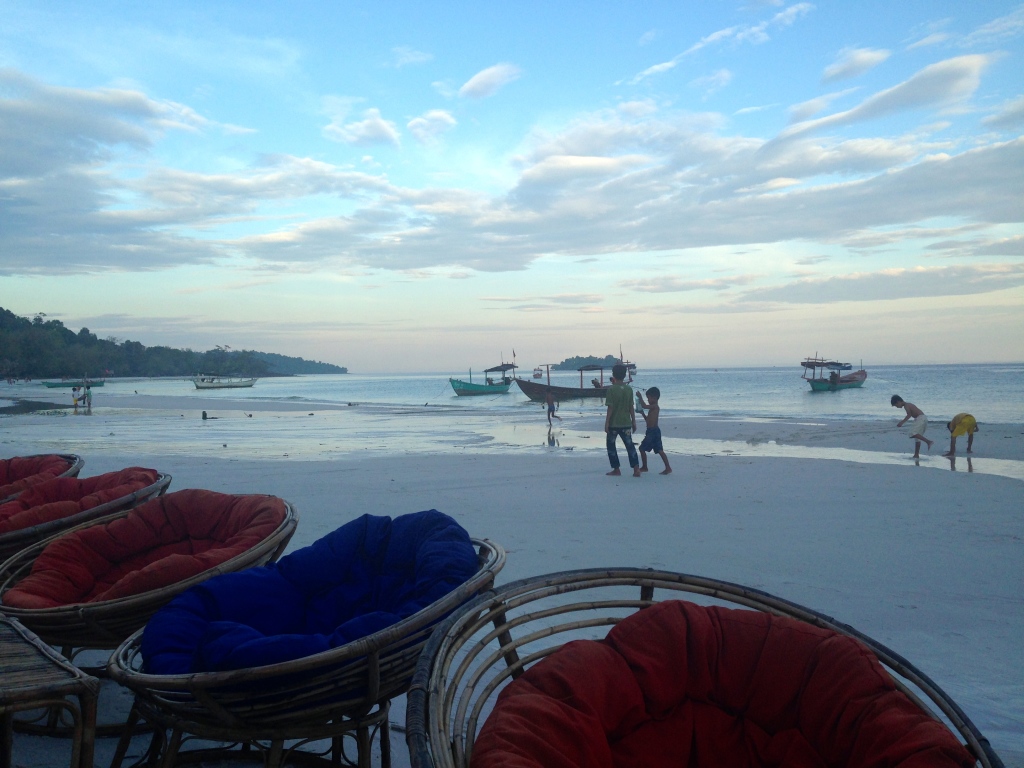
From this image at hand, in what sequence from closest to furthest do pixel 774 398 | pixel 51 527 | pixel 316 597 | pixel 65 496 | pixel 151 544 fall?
pixel 316 597 < pixel 151 544 < pixel 51 527 < pixel 65 496 < pixel 774 398

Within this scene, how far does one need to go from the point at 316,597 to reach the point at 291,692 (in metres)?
0.68

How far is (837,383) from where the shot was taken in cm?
4212

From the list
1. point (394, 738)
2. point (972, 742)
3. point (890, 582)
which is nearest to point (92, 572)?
point (394, 738)

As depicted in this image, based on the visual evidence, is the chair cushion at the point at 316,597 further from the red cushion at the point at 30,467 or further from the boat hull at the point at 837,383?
the boat hull at the point at 837,383

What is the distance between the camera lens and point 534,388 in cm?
4047

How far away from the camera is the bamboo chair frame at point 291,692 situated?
4.97ft

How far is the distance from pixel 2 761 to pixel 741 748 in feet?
5.54

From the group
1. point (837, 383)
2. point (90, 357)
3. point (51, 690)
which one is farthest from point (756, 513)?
point (90, 357)

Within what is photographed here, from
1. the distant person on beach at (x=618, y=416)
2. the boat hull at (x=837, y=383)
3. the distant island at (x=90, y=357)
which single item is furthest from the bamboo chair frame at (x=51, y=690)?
the distant island at (x=90, y=357)

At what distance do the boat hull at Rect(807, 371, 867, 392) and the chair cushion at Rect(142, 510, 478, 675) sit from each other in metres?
44.0

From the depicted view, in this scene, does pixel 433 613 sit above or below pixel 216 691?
above

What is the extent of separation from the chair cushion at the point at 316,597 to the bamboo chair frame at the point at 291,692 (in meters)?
0.06

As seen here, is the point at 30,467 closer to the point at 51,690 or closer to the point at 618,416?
the point at 51,690

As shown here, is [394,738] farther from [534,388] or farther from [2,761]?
[534,388]
